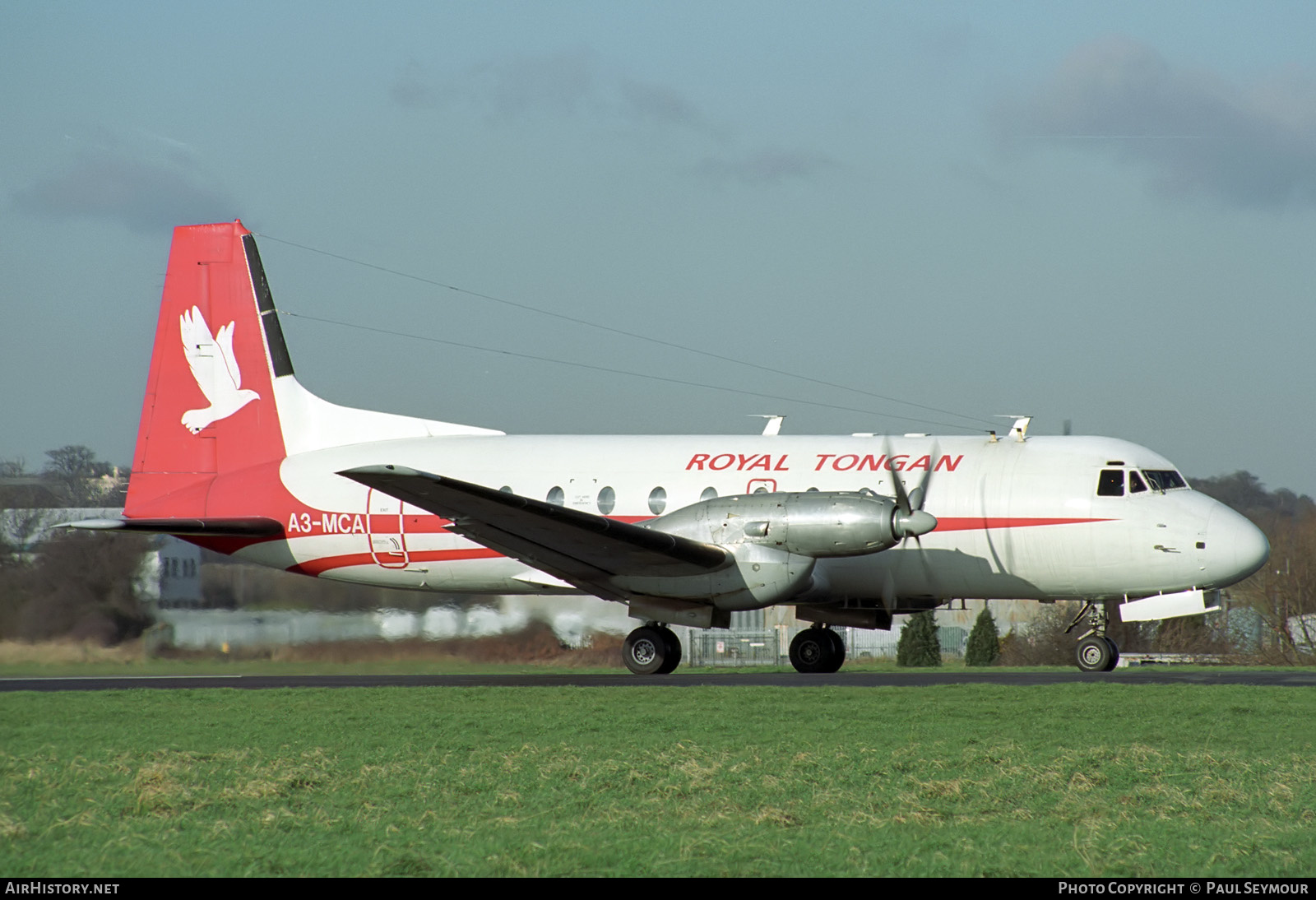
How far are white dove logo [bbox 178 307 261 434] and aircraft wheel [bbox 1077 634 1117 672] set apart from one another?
14.8 metres

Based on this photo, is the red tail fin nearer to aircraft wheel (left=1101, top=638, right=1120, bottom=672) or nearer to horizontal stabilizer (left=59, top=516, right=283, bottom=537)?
horizontal stabilizer (left=59, top=516, right=283, bottom=537)

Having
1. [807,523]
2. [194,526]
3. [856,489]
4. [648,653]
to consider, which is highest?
[856,489]

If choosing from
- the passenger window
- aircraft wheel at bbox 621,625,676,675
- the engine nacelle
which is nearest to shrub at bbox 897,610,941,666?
the passenger window

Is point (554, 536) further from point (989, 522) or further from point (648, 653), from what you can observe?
point (989, 522)

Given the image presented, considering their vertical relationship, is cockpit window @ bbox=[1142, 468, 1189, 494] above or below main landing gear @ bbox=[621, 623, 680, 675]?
above

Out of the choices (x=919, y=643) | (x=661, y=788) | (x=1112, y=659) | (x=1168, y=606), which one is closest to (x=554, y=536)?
(x=1112, y=659)

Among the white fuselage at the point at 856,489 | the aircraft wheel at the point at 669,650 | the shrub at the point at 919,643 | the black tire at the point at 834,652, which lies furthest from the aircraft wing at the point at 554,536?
the shrub at the point at 919,643

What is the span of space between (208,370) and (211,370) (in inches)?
→ 2.7

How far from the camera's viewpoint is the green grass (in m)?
6.75

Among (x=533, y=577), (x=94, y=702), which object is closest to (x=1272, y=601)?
(x=533, y=577)

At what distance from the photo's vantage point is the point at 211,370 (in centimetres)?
2508

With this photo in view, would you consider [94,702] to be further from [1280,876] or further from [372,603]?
[1280,876]
